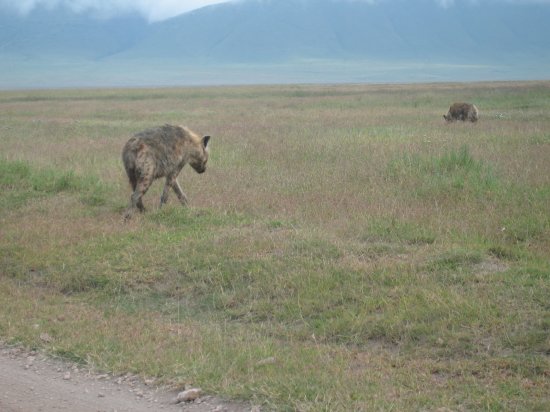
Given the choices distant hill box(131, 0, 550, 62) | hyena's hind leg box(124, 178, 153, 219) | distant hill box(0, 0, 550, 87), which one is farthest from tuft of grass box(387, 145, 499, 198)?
distant hill box(131, 0, 550, 62)

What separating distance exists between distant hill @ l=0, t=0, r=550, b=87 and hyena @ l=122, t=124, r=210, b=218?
133 m

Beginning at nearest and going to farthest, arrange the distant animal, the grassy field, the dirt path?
the dirt path, the grassy field, the distant animal

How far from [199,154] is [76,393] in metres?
7.20

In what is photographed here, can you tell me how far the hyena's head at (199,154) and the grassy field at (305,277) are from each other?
479mm

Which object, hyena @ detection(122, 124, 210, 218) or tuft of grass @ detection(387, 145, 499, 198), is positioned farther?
tuft of grass @ detection(387, 145, 499, 198)

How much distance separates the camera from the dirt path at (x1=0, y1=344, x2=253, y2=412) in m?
5.47

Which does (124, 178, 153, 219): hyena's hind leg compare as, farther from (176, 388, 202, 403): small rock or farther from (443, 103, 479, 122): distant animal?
(443, 103, 479, 122): distant animal

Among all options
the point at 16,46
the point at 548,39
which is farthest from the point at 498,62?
the point at 16,46

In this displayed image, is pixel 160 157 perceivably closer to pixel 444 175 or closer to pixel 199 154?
pixel 199 154

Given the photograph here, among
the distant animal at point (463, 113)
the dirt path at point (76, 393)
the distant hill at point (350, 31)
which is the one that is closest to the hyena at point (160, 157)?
the dirt path at point (76, 393)

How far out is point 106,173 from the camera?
14852 millimetres

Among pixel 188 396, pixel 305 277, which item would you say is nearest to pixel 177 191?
pixel 305 277

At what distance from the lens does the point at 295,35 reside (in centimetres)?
16025

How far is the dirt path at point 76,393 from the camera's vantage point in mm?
5469
